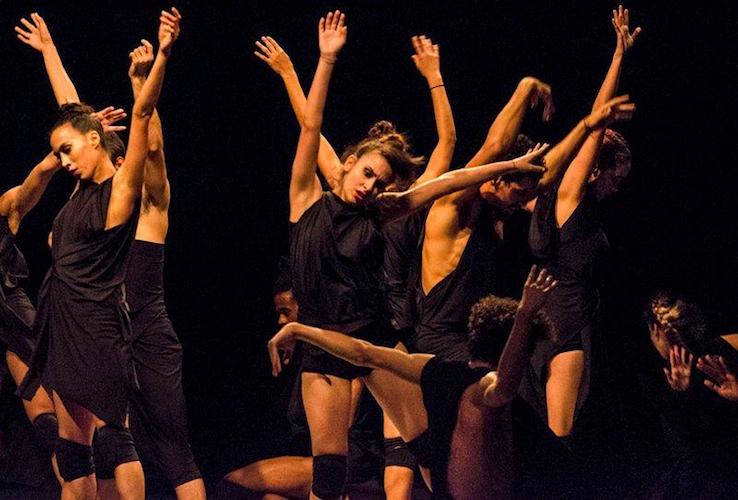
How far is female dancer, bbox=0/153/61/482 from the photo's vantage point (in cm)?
464

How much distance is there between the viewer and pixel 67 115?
4109 millimetres

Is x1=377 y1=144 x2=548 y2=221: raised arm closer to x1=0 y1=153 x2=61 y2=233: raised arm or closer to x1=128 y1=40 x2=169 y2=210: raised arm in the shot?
x1=128 y1=40 x2=169 y2=210: raised arm

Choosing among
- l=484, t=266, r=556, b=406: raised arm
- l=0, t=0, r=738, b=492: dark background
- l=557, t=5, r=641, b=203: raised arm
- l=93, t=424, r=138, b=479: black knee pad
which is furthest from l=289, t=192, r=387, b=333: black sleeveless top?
l=0, t=0, r=738, b=492: dark background

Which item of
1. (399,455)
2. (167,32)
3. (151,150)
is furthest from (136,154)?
(399,455)

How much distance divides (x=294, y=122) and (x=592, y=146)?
1.81 m

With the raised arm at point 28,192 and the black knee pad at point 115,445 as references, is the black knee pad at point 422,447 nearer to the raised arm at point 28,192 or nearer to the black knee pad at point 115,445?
the black knee pad at point 115,445

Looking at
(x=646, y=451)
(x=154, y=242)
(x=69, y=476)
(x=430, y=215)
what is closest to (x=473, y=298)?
(x=430, y=215)

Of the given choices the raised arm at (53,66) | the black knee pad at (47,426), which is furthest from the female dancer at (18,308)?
the raised arm at (53,66)

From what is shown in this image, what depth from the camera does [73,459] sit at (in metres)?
4.02

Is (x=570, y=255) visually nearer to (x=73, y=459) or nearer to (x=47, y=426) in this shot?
(x=73, y=459)

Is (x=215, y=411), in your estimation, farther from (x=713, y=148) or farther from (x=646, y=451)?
(x=713, y=148)

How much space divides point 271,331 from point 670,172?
6.22 feet

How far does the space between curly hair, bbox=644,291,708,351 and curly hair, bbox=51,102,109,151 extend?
1.83m

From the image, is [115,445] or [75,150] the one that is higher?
[75,150]
